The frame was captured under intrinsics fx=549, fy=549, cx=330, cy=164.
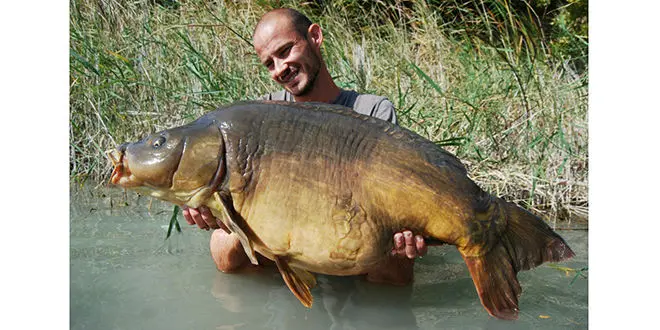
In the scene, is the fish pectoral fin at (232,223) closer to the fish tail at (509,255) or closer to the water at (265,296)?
the water at (265,296)

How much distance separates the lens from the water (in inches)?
73.2

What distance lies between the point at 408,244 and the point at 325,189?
32 centimetres

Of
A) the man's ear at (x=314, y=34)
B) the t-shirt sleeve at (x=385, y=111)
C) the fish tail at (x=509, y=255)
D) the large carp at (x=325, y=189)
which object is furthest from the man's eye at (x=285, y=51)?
the fish tail at (x=509, y=255)

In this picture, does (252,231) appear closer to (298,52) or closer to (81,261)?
(298,52)

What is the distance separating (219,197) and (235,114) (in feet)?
0.85

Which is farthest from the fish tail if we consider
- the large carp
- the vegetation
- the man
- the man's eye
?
the vegetation

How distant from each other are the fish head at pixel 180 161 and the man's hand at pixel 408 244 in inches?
22.3

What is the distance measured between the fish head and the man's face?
75cm

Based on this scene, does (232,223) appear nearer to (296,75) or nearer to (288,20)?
(296,75)

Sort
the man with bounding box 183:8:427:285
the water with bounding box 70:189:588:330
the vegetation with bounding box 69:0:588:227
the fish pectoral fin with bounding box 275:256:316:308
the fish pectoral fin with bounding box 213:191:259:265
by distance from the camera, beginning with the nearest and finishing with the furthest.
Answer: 1. the fish pectoral fin with bounding box 213:191:259:265
2. the fish pectoral fin with bounding box 275:256:316:308
3. the water with bounding box 70:189:588:330
4. the man with bounding box 183:8:427:285
5. the vegetation with bounding box 69:0:588:227

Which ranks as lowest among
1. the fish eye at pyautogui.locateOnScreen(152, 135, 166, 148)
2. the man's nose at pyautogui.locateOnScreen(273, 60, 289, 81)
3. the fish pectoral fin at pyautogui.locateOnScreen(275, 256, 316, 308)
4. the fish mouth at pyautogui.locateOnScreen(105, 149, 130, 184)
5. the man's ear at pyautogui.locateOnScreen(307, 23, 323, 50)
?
the fish pectoral fin at pyautogui.locateOnScreen(275, 256, 316, 308)

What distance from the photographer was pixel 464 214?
161 centimetres

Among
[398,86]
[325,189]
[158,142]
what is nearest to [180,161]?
[158,142]

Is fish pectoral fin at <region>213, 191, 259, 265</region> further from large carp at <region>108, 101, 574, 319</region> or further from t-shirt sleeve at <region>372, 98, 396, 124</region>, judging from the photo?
t-shirt sleeve at <region>372, 98, 396, 124</region>
